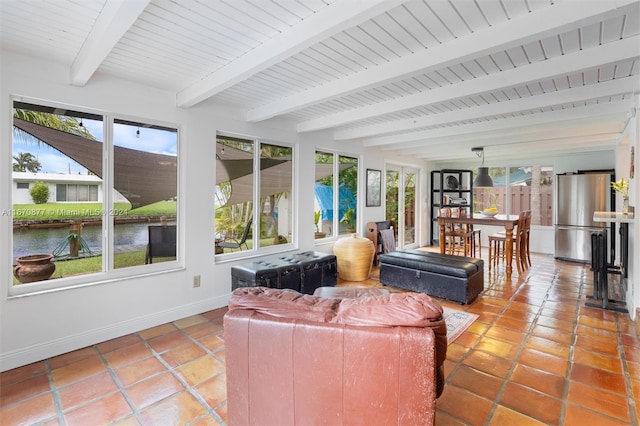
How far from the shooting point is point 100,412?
1922 mm

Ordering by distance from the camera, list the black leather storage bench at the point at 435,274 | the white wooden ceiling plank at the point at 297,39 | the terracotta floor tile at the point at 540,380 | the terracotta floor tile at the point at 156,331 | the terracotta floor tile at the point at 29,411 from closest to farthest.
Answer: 1. the white wooden ceiling plank at the point at 297,39
2. the terracotta floor tile at the point at 29,411
3. the terracotta floor tile at the point at 540,380
4. the terracotta floor tile at the point at 156,331
5. the black leather storage bench at the point at 435,274

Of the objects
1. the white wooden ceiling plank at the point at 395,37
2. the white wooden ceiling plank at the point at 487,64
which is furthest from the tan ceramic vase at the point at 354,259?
the white wooden ceiling plank at the point at 395,37

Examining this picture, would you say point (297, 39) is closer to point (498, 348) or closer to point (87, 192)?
point (87, 192)

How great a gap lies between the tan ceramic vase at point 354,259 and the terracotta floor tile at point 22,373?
3.53 m

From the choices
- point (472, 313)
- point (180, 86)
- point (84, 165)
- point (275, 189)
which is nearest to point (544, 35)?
point (472, 313)

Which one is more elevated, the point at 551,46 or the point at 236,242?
the point at 551,46

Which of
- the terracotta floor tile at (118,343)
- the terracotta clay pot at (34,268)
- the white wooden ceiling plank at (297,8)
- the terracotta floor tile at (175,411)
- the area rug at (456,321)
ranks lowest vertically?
the terracotta floor tile at (175,411)

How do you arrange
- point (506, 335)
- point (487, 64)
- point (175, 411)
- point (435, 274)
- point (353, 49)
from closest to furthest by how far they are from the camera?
point (175, 411) < point (353, 49) < point (487, 64) < point (506, 335) < point (435, 274)

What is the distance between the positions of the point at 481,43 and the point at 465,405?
231cm

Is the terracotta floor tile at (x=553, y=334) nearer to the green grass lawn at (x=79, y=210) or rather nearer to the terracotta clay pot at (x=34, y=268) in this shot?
the green grass lawn at (x=79, y=210)

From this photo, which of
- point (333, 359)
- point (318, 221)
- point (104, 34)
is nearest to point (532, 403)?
point (333, 359)

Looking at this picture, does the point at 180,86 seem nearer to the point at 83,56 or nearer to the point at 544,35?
the point at 83,56

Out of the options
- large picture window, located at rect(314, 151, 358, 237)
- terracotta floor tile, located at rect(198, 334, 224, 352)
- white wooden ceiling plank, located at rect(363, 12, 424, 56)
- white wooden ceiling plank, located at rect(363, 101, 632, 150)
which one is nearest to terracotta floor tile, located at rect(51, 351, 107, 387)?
terracotta floor tile, located at rect(198, 334, 224, 352)

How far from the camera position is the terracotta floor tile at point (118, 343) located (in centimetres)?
274
